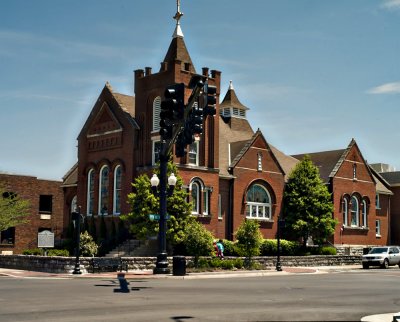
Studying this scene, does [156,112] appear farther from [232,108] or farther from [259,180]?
[232,108]

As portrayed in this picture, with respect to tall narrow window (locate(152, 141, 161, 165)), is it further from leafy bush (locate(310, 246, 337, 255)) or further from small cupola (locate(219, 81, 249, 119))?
leafy bush (locate(310, 246, 337, 255))

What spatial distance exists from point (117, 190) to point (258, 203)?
35.1ft

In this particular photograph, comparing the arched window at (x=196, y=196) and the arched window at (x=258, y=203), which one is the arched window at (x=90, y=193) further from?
the arched window at (x=258, y=203)

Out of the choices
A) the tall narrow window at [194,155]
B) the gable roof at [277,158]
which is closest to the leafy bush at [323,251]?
the gable roof at [277,158]

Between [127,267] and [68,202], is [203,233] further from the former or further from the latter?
[68,202]

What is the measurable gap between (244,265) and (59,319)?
2437 centimetres

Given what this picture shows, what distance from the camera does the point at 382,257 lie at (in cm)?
4125

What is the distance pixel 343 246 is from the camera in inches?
2034

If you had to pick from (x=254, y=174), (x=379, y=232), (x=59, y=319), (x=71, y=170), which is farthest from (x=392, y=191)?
(x=59, y=319)

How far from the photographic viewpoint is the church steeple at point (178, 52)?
43391 mm

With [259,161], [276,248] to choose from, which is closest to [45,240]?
[276,248]

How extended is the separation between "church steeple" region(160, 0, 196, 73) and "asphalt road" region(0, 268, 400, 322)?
2288 centimetres

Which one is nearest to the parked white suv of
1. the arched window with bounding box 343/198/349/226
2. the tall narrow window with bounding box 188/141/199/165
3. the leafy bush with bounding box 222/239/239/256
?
the leafy bush with bounding box 222/239/239/256

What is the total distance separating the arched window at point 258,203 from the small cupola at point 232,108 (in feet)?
28.5
